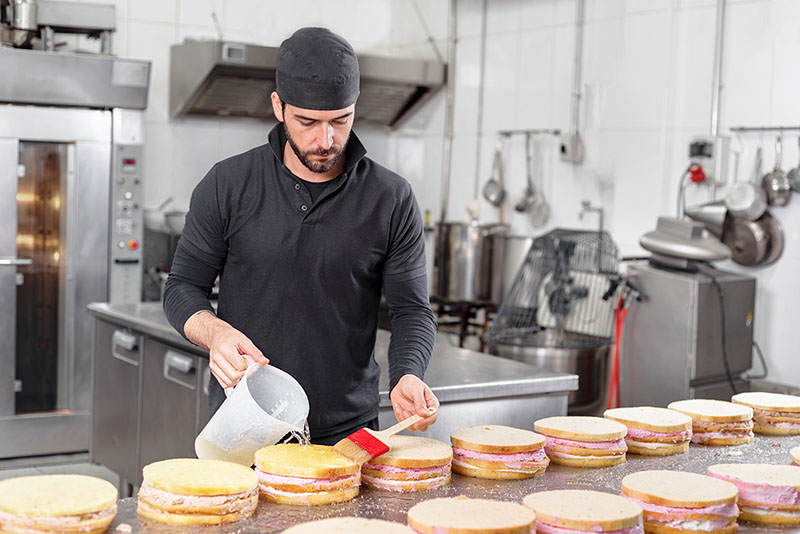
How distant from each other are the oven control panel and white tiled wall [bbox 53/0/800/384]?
860mm

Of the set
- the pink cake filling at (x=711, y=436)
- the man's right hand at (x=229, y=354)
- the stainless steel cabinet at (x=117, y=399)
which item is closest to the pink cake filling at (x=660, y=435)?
the pink cake filling at (x=711, y=436)

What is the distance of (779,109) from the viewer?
3668 mm

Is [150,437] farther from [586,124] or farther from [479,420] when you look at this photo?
[586,124]

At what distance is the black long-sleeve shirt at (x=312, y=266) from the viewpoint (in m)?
1.94

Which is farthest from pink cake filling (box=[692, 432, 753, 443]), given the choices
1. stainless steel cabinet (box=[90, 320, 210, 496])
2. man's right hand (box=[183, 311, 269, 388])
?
stainless steel cabinet (box=[90, 320, 210, 496])

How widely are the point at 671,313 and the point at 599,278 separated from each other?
53 centimetres

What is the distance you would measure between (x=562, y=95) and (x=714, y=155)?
139 cm

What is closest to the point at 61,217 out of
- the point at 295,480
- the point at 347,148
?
the point at 347,148

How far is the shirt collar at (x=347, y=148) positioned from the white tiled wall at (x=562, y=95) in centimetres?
234

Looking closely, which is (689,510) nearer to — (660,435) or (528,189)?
(660,435)

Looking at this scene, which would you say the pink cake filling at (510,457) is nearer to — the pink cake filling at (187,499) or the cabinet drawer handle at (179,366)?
the pink cake filling at (187,499)

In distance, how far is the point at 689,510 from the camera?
148cm

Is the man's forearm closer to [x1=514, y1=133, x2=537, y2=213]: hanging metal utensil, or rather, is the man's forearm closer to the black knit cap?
the black knit cap

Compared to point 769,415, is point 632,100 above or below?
above
